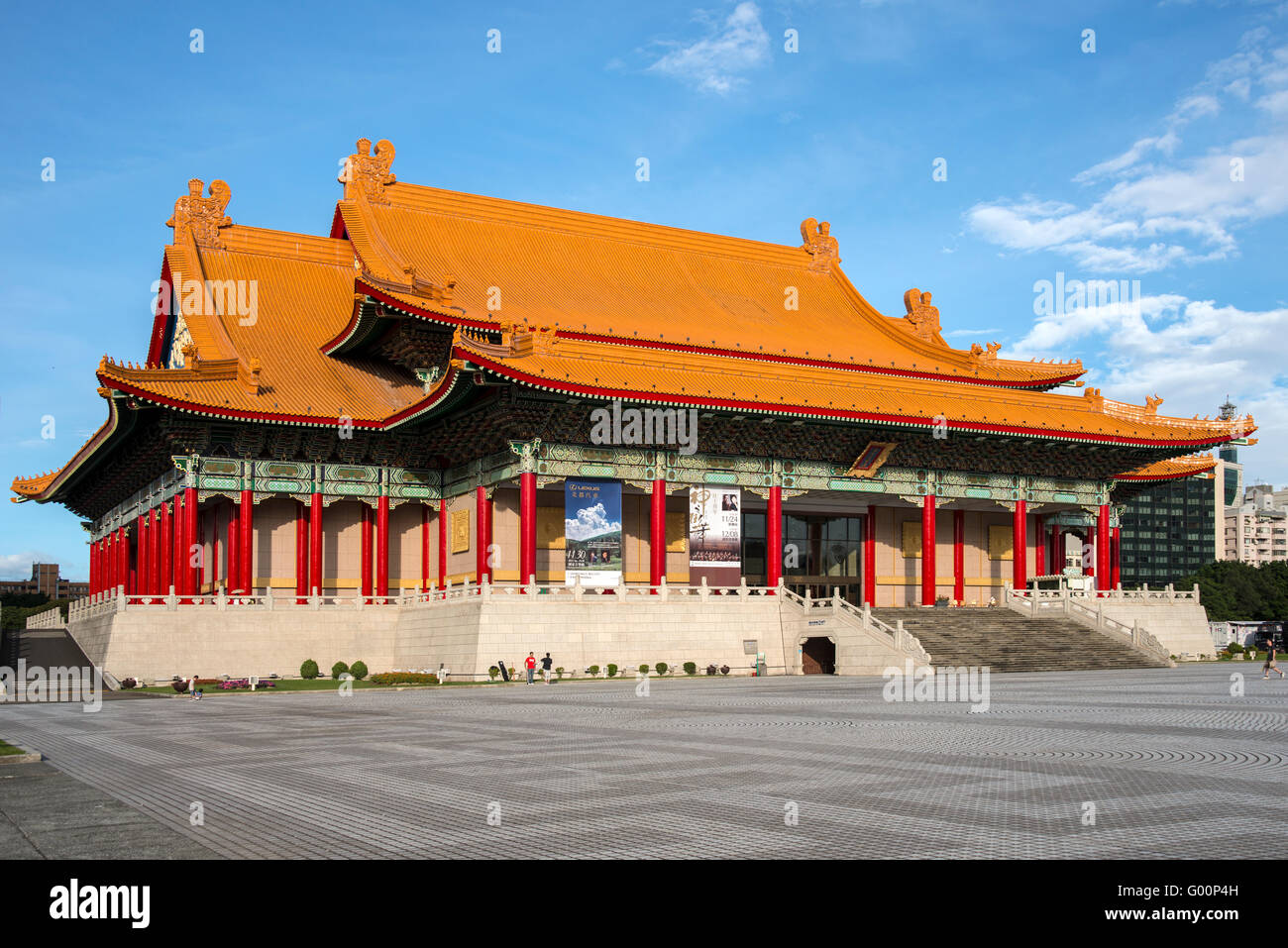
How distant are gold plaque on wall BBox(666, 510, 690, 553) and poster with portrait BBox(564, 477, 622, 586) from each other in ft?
19.2

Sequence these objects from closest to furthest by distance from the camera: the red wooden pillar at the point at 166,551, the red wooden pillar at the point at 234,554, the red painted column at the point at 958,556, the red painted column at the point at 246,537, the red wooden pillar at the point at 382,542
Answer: the red painted column at the point at 246,537 → the red wooden pillar at the point at 234,554 → the red wooden pillar at the point at 382,542 → the red wooden pillar at the point at 166,551 → the red painted column at the point at 958,556

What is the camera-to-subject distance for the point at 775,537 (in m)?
48.5

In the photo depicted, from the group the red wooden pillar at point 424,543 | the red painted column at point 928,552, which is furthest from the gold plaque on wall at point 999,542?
the red wooden pillar at point 424,543

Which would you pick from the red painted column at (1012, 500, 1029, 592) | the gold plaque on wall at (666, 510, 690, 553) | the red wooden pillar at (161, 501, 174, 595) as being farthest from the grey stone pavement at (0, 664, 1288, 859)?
the red painted column at (1012, 500, 1029, 592)

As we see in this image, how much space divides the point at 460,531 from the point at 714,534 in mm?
9840

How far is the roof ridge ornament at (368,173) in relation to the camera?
180 ft

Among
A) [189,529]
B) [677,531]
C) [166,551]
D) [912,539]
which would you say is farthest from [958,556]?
[166,551]

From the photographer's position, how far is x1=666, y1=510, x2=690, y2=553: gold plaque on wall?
50469mm

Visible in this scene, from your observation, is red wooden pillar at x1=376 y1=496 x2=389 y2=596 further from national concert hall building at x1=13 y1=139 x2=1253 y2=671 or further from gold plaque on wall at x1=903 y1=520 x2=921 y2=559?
gold plaque on wall at x1=903 y1=520 x2=921 y2=559

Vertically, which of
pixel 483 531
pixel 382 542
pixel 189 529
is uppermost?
pixel 189 529

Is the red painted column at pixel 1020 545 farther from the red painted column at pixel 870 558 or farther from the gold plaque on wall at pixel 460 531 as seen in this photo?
the gold plaque on wall at pixel 460 531

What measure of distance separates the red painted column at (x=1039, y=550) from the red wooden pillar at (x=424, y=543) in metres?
28.3

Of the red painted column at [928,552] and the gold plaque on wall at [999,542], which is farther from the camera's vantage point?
the gold plaque on wall at [999,542]

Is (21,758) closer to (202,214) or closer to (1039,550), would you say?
(202,214)
